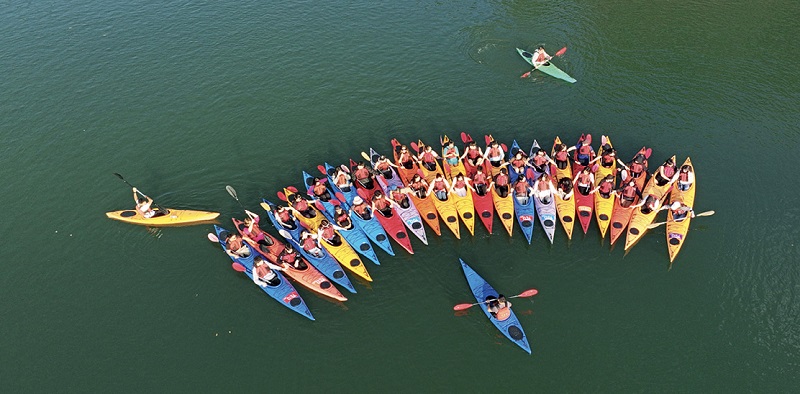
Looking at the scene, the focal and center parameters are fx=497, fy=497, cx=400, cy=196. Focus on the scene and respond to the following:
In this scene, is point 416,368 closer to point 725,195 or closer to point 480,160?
point 480,160

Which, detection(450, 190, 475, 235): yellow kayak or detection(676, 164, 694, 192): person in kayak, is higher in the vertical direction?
detection(676, 164, 694, 192): person in kayak

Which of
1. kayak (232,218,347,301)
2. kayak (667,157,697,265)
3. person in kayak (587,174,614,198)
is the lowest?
kayak (232,218,347,301)

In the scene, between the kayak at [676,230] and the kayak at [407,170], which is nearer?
the kayak at [676,230]

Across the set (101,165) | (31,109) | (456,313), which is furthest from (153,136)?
(456,313)

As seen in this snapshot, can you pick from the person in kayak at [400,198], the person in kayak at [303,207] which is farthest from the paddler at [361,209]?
the person in kayak at [303,207]

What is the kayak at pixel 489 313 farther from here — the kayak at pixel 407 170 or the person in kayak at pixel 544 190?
the kayak at pixel 407 170

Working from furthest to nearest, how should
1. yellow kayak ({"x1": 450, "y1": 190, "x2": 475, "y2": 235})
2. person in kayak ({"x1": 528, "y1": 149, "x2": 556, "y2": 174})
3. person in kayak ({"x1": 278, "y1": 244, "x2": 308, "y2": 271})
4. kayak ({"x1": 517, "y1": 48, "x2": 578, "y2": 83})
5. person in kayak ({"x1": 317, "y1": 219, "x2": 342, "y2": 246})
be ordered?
1. kayak ({"x1": 517, "y1": 48, "x2": 578, "y2": 83})
2. person in kayak ({"x1": 528, "y1": 149, "x2": 556, "y2": 174})
3. yellow kayak ({"x1": 450, "y1": 190, "x2": 475, "y2": 235})
4. person in kayak ({"x1": 317, "y1": 219, "x2": 342, "y2": 246})
5. person in kayak ({"x1": 278, "y1": 244, "x2": 308, "y2": 271})

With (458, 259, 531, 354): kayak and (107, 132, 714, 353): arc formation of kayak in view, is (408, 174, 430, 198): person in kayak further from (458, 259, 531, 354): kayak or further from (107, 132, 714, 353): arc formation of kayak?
(458, 259, 531, 354): kayak

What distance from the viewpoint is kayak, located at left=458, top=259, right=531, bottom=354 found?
15.4 metres

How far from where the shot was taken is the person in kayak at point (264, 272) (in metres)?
16.5

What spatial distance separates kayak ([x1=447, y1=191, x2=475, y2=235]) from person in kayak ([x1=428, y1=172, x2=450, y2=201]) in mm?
291

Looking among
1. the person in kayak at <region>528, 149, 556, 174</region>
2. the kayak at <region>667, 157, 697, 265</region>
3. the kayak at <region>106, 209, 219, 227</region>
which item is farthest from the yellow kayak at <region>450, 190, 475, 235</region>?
the kayak at <region>106, 209, 219, 227</region>

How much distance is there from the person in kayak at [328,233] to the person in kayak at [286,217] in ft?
4.31

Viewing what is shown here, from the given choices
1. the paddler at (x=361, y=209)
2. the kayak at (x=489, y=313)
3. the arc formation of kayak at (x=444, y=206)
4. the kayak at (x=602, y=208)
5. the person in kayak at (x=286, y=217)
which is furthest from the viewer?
the paddler at (x=361, y=209)
